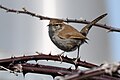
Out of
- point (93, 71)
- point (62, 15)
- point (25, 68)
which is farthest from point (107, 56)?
point (93, 71)

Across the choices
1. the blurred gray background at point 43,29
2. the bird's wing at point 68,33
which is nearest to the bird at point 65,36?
the bird's wing at point 68,33

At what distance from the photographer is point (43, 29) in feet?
3.35

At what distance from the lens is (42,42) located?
3.26ft

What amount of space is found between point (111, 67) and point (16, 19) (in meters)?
0.85

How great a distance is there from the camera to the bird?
598 mm

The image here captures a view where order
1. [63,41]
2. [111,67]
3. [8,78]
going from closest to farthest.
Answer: [111,67]
[63,41]
[8,78]

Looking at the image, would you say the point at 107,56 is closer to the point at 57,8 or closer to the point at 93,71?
the point at 57,8

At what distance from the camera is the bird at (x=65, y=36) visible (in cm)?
60

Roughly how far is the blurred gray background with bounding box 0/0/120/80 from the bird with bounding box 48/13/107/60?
10.9 inches

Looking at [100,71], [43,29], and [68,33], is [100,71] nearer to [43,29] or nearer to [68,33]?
[68,33]

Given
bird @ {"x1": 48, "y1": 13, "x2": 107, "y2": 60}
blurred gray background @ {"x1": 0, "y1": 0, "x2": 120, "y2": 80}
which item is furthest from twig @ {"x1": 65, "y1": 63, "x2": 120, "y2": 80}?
blurred gray background @ {"x1": 0, "y1": 0, "x2": 120, "y2": 80}

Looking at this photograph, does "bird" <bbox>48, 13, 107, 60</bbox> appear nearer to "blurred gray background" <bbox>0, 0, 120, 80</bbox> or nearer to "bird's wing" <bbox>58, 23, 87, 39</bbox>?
"bird's wing" <bbox>58, 23, 87, 39</bbox>

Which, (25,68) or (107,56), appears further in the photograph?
(107,56)

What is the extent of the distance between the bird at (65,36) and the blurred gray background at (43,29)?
278 millimetres
